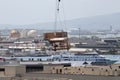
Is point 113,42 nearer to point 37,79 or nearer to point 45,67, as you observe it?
point 45,67

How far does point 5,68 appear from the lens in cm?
2512

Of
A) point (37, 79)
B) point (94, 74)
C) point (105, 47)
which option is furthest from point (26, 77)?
point (105, 47)

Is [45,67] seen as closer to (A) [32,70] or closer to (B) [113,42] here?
(A) [32,70]

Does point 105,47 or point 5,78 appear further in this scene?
point 105,47

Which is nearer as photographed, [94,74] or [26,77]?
[26,77]

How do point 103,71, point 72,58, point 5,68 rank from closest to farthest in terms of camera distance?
1. point 5,68
2. point 103,71
3. point 72,58

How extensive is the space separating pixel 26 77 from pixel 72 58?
1645 cm

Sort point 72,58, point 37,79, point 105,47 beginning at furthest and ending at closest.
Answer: point 105,47
point 72,58
point 37,79


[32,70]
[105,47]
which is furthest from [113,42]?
[32,70]

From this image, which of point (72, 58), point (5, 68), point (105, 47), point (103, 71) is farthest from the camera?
point (105, 47)

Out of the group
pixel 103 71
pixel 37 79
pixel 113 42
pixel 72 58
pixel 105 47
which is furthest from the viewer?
pixel 113 42

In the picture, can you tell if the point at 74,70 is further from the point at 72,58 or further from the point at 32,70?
the point at 72,58

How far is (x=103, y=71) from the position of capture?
26734mm

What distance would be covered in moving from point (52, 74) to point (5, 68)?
2.79 m
